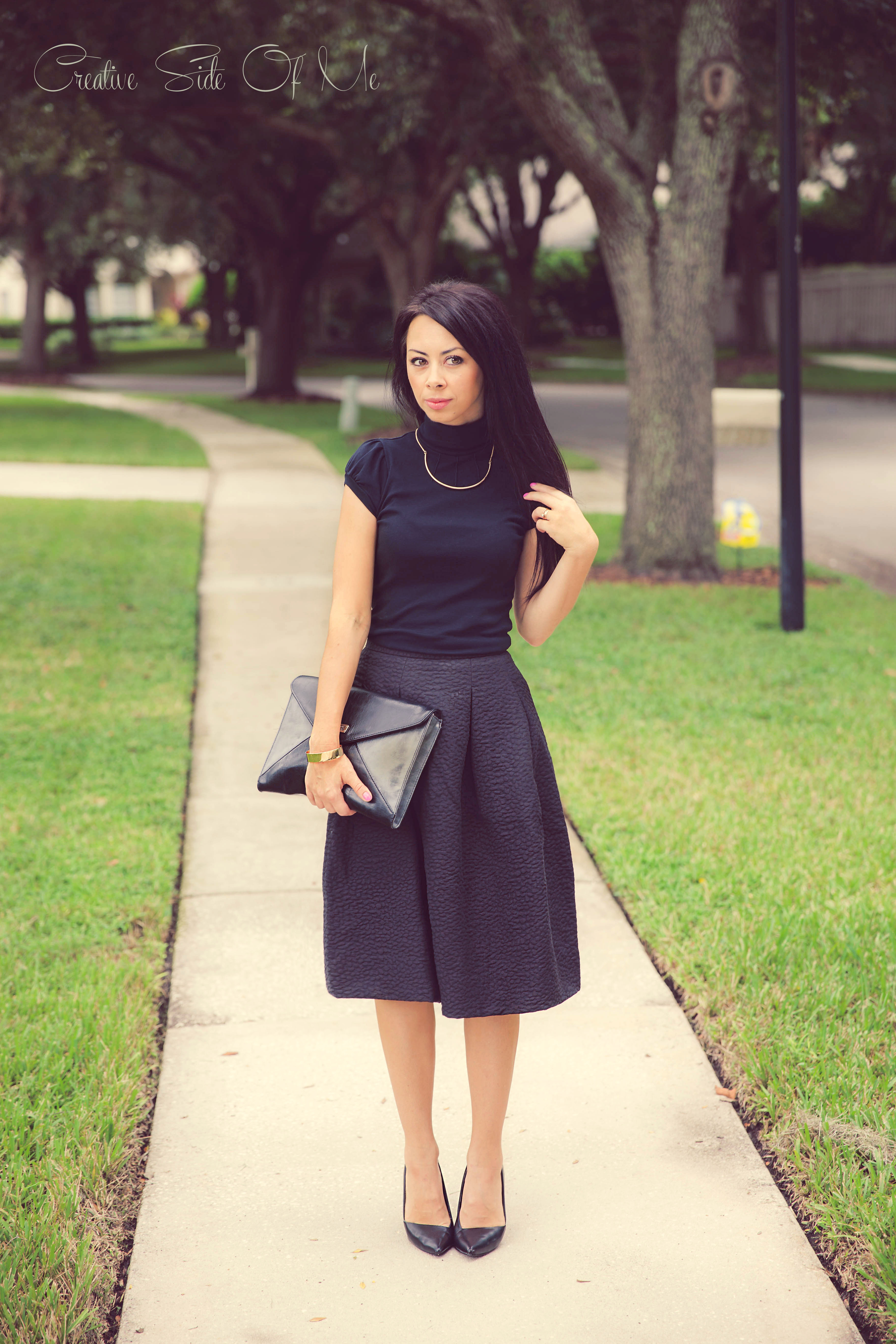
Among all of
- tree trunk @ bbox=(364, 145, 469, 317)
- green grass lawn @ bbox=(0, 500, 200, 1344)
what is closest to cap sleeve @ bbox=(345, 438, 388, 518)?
green grass lawn @ bbox=(0, 500, 200, 1344)

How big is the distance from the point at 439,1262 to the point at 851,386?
25.4m

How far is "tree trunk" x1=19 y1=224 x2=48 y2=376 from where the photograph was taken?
112 feet

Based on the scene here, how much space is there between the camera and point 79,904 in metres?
4.22

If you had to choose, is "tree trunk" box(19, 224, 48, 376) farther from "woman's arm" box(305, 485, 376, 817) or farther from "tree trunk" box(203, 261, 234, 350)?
"woman's arm" box(305, 485, 376, 817)

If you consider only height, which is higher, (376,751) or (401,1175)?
(376,751)

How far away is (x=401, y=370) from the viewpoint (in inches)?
105

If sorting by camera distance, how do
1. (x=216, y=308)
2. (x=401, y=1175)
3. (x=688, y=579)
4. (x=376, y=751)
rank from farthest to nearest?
(x=216, y=308)
(x=688, y=579)
(x=401, y=1175)
(x=376, y=751)

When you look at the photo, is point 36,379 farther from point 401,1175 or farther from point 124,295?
point 124,295

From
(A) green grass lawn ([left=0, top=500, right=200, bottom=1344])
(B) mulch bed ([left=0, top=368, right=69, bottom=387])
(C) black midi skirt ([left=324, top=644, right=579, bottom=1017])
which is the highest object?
(B) mulch bed ([left=0, top=368, right=69, bottom=387])

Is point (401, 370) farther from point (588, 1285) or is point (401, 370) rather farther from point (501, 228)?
point (501, 228)

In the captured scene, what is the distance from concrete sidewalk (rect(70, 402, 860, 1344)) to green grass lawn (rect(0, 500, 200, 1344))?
11 centimetres

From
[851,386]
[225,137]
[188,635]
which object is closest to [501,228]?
[851,386]

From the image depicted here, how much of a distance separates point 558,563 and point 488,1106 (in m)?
1.08

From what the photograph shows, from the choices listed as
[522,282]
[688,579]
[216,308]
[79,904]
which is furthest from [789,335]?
[216,308]
